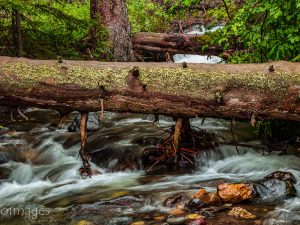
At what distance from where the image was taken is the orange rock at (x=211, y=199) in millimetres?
4818

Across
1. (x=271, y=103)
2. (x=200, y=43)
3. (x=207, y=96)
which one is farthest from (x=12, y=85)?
(x=200, y=43)

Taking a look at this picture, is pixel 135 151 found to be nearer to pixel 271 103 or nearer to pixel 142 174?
pixel 142 174

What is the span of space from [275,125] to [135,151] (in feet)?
7.55

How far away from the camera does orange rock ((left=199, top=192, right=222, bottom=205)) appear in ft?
15.8

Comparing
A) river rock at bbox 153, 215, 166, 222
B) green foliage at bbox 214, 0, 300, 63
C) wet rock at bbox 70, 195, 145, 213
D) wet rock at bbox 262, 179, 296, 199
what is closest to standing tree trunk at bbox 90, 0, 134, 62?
green foliage at bbox 214, 0, 300, 63

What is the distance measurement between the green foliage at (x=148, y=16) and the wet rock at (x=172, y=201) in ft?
31.0

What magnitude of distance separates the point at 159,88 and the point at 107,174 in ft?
6.01

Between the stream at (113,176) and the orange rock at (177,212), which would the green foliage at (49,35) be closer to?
the stream at (113,176)

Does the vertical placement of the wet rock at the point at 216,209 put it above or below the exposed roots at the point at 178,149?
below

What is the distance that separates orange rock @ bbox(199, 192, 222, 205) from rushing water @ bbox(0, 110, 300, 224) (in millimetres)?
318

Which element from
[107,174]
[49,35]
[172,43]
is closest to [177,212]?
[107,174]

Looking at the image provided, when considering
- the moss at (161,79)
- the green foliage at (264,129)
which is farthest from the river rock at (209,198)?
the green foliage at (264,129)

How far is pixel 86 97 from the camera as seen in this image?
5.73 meters

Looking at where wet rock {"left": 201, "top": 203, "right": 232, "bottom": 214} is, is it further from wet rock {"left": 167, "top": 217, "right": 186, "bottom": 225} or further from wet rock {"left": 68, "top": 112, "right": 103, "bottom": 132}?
wet rock {"left": 68, "top": 112, "right": 103, "bottom": 132}
